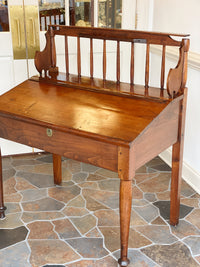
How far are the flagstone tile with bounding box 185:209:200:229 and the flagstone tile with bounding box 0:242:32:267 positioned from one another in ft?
3.76

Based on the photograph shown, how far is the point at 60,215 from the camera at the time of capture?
9.48 ft

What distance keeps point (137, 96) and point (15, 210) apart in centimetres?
129

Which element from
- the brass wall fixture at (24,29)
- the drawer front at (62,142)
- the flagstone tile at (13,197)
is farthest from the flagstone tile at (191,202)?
the brass wall fixture at (24,29)

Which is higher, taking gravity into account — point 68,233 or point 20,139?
point 20,139

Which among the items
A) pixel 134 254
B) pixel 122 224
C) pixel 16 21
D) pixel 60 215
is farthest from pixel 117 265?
pixel 16 21

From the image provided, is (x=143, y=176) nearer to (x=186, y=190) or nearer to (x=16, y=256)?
(x=186, y=190)

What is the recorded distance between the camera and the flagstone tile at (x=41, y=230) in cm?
265

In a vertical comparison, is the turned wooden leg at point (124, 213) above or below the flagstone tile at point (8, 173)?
above

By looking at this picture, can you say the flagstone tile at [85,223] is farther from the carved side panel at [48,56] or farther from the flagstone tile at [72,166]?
the carved side panel at [48,56]

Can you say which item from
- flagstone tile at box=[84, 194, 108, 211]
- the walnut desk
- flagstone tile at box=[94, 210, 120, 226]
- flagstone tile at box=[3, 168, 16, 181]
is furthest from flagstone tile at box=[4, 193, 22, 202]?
the walnut desk

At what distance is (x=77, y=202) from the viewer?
10.0ft

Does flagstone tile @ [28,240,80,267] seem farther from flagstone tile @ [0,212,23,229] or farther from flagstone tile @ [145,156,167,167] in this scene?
flagstone tile @ [145,156,167,167]

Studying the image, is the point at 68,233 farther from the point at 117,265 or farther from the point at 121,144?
the point at 121,144

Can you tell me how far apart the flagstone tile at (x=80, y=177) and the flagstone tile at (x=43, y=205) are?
0.37 metres
